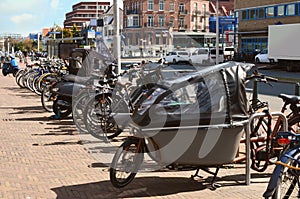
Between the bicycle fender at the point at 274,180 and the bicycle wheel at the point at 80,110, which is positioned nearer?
the bicycle fender at the point at 274,180

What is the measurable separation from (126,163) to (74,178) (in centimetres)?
102

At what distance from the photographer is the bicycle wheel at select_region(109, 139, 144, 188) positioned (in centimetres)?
619

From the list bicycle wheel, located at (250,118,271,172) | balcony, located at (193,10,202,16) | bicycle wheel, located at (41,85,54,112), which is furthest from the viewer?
balcony, located at (193,10,202,16)

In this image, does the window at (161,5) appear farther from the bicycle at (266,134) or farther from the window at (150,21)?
the bicycle at (266,134)

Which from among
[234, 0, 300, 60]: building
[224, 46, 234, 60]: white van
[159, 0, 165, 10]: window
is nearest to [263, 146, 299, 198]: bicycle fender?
[234, 0, 300, 60]: building

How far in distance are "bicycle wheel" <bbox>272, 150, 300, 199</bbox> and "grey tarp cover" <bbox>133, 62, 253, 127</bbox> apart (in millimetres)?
1477

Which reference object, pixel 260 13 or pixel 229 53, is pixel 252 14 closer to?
pixel 260 13

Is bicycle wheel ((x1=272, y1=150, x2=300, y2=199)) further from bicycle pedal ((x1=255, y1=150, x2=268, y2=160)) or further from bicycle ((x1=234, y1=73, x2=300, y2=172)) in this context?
bicycle pedal ((x1=255, y1=150, x2=268, y2=160))

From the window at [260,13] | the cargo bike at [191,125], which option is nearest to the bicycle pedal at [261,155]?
the cargo bike at [191,125]

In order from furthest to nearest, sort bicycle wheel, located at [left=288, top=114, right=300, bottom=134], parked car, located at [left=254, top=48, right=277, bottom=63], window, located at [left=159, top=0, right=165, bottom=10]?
1. window, located at [left=159, top=0, right=165, bottom=10]
2. parked car, located at [left=254, top=48, right=277, bottom=63]
3. bicycle wheel, located at [left=288, top=114, right=300, bottom=134]

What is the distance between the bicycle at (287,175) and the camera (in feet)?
15.3

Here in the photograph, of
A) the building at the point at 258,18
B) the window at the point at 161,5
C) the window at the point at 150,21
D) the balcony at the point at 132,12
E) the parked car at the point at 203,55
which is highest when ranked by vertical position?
the window at the point at 161,5

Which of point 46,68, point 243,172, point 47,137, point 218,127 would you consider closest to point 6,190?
point 218,127

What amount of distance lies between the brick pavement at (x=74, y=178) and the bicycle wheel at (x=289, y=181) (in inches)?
47.8
